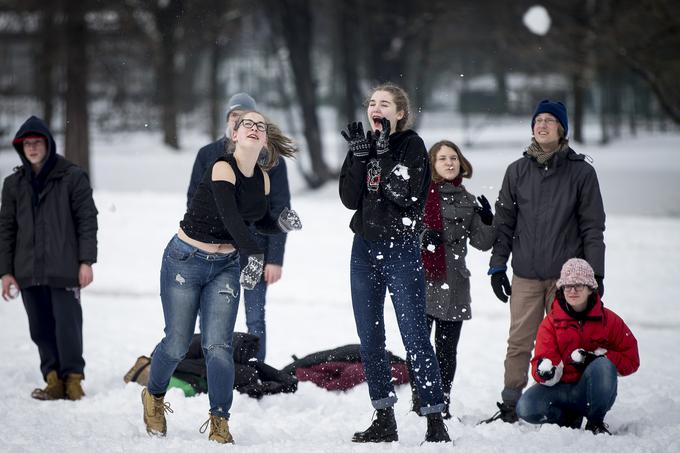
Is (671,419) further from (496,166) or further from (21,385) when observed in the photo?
(496,166)

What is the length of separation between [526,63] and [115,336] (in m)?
20.0

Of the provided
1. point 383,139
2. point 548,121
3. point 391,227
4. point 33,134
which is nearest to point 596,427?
point 391,227

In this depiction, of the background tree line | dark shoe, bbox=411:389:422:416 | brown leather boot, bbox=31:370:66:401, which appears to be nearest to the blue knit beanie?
dark shoe, bbox=411:389:422:416

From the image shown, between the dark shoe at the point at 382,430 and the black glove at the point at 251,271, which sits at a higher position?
the black glove at the point at 251,271

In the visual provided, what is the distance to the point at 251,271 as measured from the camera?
4590 mm

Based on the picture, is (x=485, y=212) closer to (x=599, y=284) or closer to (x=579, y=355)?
(x=599, y=284)

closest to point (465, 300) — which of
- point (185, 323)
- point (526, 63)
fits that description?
point (185, 323)

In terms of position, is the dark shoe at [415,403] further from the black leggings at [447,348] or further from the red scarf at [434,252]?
the red scarf at [434,252]

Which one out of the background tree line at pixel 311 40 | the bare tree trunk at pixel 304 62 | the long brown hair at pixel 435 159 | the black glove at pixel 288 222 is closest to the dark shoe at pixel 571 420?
the long brown hair at pixel 435 159

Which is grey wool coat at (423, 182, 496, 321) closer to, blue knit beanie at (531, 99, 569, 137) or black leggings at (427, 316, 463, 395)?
black leggings at (427, 316, 463, 395)

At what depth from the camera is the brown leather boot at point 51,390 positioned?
6.12 m

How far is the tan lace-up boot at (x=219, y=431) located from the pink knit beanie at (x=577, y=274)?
73.1 inches

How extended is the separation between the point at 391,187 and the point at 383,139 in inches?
9.1

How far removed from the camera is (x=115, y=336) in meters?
8.23
